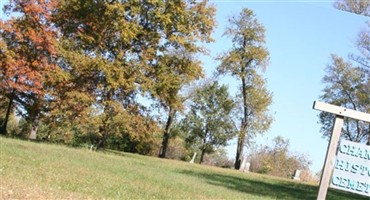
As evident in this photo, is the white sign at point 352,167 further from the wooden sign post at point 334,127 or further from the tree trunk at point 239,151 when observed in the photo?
the tree trunk at point 239,151

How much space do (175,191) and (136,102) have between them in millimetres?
14314

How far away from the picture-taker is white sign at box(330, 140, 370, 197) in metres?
6.21

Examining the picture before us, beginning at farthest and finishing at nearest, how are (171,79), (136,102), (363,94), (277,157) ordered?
1. (277,157)
2. (363,94)
3. (136,102)
4. (171,79)

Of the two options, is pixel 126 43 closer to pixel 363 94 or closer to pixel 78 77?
pixel 78 77

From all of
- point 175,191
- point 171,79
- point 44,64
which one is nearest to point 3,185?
point 175,191

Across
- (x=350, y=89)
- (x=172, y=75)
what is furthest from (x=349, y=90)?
(x=172, y=75)

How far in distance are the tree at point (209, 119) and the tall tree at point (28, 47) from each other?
19.3 m

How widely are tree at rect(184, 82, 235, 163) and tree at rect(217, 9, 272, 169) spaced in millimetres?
7603

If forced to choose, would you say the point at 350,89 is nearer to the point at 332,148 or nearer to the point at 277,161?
the point at 277,161

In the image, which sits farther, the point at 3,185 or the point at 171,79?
the point at 171,79

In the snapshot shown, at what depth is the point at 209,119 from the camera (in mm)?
45844

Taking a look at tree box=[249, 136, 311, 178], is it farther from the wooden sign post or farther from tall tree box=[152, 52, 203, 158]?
the wooden sign post

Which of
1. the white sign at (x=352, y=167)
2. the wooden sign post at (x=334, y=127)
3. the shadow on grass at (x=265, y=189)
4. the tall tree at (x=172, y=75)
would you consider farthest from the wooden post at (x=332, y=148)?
the tall tree at (x=172, y=75)

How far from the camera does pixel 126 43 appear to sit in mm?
24172
